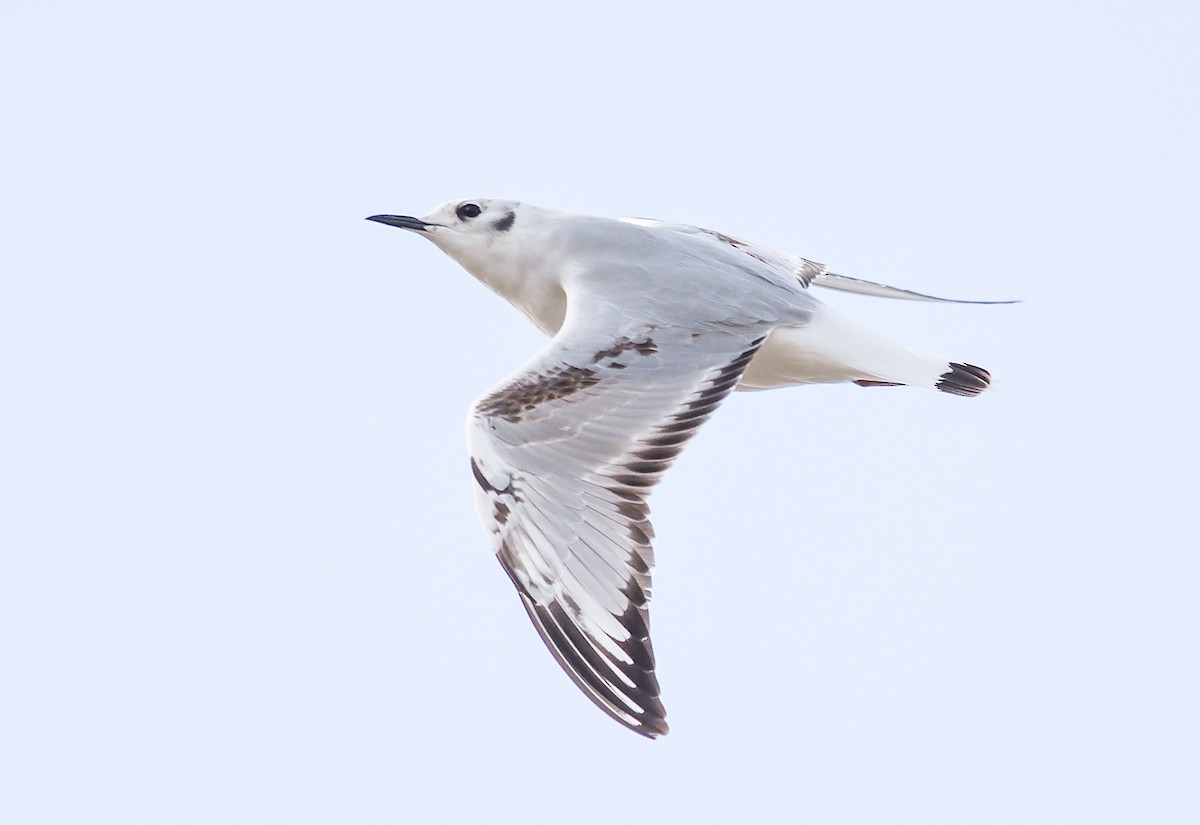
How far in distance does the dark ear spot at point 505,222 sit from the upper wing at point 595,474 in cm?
127

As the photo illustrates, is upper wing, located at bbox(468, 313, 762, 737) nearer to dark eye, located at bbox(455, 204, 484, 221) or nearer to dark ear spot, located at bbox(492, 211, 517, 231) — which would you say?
dark ear spot, located at bbox(492, 211, 517, 231)

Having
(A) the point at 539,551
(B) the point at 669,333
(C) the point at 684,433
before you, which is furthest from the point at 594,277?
(A) the point at 539,551

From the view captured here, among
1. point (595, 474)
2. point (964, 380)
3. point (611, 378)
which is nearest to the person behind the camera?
point (595, 474)

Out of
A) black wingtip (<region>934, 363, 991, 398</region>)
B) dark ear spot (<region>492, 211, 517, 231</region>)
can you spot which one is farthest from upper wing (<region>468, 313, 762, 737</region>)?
dark ear spot (<region>492, 211, 517, 231</region>)

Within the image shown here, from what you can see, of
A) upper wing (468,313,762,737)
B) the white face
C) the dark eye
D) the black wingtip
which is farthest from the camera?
the dark eye

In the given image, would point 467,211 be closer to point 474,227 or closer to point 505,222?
point 474,227

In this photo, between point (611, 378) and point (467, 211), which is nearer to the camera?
point (611, 378)

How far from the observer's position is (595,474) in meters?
6.92

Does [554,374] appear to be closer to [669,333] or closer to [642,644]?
[669,333]

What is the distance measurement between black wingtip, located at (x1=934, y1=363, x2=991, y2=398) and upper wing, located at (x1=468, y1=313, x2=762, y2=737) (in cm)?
113

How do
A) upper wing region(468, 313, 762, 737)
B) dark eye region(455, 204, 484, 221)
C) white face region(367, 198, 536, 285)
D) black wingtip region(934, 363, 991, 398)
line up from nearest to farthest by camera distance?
upper wing region(468, 313, 762, 737) < black wingtip region(934, 363, 991, 398) < white face region(367, 198, 536, 285) < dark eye region(455, 204, 484, 221)

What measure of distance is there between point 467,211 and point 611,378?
1.91 m

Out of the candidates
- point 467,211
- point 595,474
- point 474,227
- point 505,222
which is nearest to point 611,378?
point 595,474

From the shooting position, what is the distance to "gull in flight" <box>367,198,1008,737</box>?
664 cm
